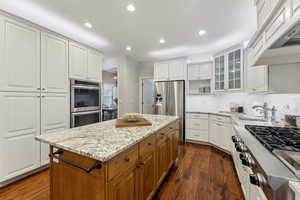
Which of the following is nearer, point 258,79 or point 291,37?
point 291,37

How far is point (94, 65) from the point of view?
9.89ft

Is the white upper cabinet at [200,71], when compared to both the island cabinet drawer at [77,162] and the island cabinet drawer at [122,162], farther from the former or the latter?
the island cabinet drawer at [77,162]

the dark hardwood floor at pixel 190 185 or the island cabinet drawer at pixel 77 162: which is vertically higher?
the island cabinet drawer at pixel 77 162

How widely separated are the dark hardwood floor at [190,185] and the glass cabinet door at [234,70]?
1737mm

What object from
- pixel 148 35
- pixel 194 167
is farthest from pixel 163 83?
pixel 194 167

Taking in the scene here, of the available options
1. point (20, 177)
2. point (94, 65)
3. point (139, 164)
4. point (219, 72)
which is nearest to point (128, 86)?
point (94, 65)

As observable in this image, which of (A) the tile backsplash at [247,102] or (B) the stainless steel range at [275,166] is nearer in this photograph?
(B) the stainless steel range at [275,166]

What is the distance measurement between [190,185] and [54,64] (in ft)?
9.95

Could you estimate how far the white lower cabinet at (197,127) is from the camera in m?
3.48

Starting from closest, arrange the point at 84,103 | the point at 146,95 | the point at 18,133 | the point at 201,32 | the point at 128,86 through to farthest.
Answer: the point at 18,133 → the point at 201,32 → the point at 84,103 → the point at 128,86 → the point at 146,95

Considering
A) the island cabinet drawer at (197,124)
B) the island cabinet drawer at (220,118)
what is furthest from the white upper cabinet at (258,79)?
the island cabinet drawer at (197,124)

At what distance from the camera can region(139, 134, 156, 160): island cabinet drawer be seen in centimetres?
124

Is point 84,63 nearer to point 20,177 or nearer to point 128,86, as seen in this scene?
point 128,86

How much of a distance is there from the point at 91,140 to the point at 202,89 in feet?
12.0
